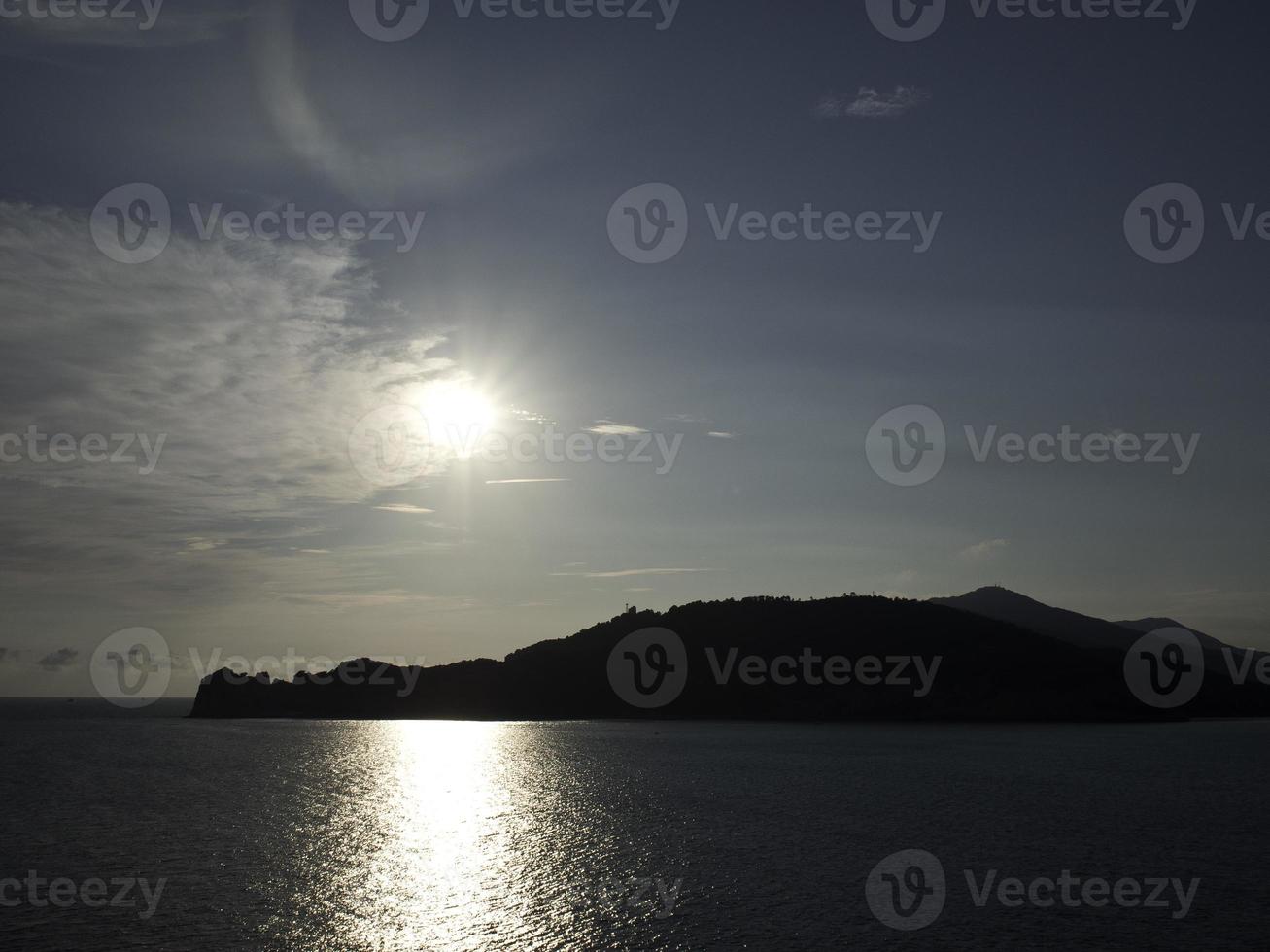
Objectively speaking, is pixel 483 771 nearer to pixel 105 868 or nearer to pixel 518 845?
pixel 518 845

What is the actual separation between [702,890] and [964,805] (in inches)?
1528

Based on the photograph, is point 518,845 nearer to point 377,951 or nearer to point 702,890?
point 702,890

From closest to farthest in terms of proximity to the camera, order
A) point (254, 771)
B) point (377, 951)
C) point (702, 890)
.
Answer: point (377, 951), point (702, 890), point (254, 771)

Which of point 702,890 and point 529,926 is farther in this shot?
point 702,890

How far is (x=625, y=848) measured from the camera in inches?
2251

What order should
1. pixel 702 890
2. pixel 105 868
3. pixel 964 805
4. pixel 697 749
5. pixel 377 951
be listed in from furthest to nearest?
pixel 697 749, pixel 964 805, pixel 105 868, pixel 702 890, pixel 377 951

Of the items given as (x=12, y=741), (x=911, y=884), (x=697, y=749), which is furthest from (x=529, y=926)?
(x=12, y=741)

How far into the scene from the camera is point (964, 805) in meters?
74.6

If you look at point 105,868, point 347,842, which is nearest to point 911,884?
point 347,842

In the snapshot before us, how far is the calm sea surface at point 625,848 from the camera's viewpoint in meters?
38.9

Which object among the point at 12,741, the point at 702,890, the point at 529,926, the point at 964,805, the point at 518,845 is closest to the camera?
the point at 529,926

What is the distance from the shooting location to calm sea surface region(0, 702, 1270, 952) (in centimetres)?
3894

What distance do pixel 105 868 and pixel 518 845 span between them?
2479 centimetres

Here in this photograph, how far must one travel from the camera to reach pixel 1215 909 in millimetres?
41812
